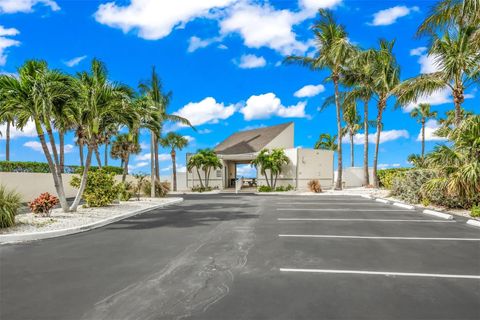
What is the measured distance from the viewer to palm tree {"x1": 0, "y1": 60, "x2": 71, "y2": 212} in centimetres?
1175

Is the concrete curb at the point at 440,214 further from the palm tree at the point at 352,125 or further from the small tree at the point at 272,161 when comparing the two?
the palm tree at the point at 352,125

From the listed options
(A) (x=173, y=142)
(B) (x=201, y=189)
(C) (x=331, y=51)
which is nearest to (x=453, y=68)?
(C) (x=331, y=51)

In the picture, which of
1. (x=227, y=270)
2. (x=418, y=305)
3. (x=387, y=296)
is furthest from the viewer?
A: (x=227, y=270)

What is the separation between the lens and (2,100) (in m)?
11.9

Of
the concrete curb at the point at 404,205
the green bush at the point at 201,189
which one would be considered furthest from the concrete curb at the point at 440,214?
the green bush at the point at 201,189

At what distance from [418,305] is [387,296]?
15.7 inches

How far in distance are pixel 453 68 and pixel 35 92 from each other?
1887 centimetres

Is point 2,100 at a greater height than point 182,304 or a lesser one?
greater

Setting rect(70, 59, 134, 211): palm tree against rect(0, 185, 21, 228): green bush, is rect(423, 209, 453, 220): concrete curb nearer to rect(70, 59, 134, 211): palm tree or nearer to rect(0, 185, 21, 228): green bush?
rect(70, 59, 134, 211): palm tree

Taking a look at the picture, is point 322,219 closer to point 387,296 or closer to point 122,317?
point 387,296

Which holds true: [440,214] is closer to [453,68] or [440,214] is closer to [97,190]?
[453,68]

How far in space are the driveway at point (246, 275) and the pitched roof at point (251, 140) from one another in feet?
89.3

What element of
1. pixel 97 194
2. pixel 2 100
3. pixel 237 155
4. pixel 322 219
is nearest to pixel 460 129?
pixel 322 219

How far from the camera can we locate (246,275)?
5.40m
